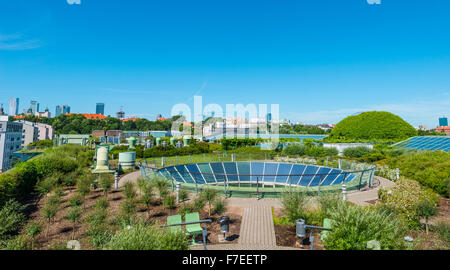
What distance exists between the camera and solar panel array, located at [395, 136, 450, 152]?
2290cm

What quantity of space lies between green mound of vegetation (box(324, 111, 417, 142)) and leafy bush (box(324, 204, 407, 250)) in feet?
170

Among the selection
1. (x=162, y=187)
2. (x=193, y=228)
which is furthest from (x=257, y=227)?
(x=162, y=187)

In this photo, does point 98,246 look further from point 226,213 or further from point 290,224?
point 290,224

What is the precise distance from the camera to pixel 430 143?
82.1ft

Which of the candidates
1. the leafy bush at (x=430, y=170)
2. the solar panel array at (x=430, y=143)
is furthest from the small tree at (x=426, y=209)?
the solar panel array at (x=430, y=143)

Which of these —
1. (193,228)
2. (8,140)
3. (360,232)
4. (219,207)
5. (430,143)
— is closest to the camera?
(360,232)

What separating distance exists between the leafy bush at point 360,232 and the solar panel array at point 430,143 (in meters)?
24.9


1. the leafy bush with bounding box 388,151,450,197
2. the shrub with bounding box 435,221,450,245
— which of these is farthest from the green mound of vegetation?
the shrub with bounding box 435,221,450,245

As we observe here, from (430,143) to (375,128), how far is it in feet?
112

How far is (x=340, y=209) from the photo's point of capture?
17.8 ft

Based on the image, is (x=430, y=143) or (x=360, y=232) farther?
(x=430, y=143)

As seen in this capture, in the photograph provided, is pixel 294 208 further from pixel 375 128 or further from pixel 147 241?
pixel 375 128

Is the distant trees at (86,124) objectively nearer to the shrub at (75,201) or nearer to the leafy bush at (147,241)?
the shrub at (75,201)

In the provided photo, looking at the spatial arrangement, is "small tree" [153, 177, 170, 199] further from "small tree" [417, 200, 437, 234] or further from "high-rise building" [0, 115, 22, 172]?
"high-rise building" [0, 115, 22, 172]
